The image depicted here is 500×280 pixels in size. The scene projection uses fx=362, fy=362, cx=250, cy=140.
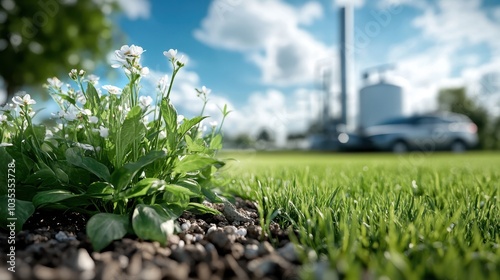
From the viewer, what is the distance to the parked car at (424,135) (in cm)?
1102

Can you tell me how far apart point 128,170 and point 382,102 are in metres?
17.5

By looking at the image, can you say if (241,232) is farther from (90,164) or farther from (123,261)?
(90,164)

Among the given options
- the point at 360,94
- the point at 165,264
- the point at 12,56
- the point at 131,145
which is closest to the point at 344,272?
the point at 165,264

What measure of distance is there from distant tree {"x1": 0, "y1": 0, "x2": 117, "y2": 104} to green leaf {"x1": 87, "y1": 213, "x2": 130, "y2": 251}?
12.0 metres

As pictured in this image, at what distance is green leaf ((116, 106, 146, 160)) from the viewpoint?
4.56 ft

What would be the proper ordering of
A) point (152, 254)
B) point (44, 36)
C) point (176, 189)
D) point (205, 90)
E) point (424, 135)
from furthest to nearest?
point (44, 36), point (424, 135), point (205, 90), point (176, 189), point (152, 254)

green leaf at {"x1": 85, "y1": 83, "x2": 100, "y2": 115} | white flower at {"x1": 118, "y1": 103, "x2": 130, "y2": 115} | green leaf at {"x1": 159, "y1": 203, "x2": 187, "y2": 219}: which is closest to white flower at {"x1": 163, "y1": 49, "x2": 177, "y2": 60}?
white flower at {"x1": 118, "y1": 103, "x2": 130, "y2": 115}

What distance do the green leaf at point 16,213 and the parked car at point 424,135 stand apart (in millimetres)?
10873

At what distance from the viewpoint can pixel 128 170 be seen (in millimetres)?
1308

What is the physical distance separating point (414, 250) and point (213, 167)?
1.05 metres

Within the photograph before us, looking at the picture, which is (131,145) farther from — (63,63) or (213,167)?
(63,63)

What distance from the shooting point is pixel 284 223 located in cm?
153

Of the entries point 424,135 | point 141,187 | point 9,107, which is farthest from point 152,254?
point 424,135

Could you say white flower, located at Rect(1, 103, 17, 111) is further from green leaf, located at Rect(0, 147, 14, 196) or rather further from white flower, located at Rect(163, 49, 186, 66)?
white flower, located at Rect(163, 49, 186, 66)
